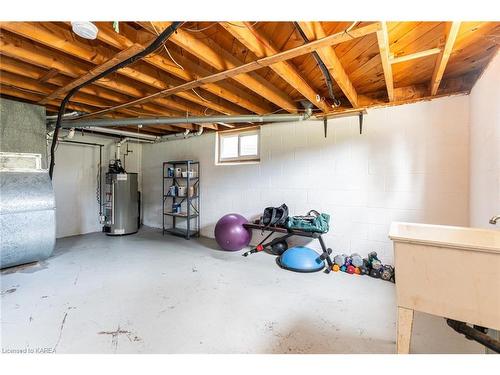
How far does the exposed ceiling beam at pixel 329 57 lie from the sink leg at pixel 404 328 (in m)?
1.89

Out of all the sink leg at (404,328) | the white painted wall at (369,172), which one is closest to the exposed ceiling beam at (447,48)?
the white painted wall at (369,172)

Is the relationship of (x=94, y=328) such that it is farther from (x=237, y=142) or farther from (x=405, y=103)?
(x=405, y=103)

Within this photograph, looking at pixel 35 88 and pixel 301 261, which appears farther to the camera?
pixel 301 261

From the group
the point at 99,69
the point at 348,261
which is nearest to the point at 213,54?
the point at 99,69

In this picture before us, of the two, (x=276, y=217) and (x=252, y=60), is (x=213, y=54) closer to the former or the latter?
(x=252, y=60)

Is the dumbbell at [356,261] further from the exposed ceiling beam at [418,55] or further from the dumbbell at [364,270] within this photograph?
the exposed ceiling beam at [418,55]

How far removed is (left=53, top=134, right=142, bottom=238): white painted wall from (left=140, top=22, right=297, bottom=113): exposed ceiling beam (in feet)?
15.0

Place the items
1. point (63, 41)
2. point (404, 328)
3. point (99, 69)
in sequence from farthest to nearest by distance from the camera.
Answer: point (99, 69) < point (63, 41) < point (404, 328)

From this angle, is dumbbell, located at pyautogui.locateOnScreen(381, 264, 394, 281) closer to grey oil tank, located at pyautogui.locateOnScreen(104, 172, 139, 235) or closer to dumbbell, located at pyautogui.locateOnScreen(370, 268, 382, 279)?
dumbbell, located at pyautogui.locateOnScreen(370, 268, 382, 279)

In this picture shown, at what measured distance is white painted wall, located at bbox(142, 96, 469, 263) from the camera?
267 centimetres

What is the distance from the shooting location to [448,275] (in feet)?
3.87

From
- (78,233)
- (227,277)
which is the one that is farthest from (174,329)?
(78,233)

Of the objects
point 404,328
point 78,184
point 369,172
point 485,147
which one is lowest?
point 404,328

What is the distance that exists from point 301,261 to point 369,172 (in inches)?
61.7
